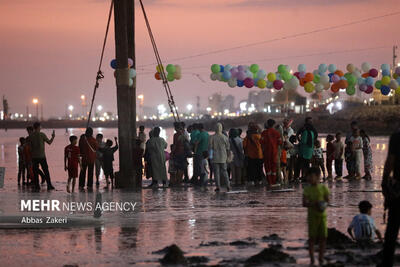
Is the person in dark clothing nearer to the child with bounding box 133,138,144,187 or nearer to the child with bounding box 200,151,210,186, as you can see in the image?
the child with bounding box 200,151,210,186

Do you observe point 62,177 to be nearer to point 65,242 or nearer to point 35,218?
point 35,218

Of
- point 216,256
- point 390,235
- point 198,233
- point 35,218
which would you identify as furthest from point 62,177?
point 390,235

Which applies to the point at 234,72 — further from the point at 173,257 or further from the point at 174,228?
the point at 173,257

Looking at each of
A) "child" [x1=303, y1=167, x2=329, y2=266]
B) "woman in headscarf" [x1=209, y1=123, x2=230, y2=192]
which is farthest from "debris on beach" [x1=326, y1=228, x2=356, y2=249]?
"woman in headscarf" [x1=209, y1=123, x2=230, y2=192]

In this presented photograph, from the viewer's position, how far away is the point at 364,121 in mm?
100125

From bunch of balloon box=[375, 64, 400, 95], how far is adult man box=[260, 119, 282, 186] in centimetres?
727

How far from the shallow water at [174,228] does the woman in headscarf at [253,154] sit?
5.88ft

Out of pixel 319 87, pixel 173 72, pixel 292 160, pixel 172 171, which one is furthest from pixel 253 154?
pixel 319 87

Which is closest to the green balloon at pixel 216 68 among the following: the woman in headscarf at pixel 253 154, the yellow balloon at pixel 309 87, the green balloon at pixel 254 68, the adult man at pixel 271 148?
the green balloon at pixel 254 68

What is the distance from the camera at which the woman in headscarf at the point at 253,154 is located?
65.9 feet

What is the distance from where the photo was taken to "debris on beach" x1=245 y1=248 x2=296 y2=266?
366 inches

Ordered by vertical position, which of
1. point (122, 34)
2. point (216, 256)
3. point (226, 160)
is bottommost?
point (216, 256)

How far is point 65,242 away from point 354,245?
12.7 ft

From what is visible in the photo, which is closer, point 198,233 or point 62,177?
point 198,233
